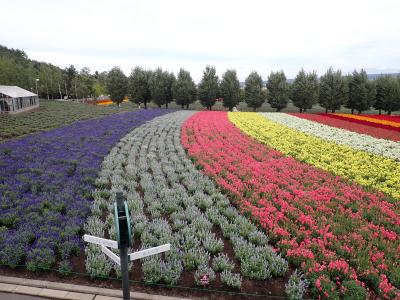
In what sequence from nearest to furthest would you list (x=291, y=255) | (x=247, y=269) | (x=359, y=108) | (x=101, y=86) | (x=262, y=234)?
(x=247, y=269), (x=291, y=255), (x=262, y=234), (x=359, y=108), (x=101, y=86)

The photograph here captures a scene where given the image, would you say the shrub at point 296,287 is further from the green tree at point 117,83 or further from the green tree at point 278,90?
the green tree at point 117,83

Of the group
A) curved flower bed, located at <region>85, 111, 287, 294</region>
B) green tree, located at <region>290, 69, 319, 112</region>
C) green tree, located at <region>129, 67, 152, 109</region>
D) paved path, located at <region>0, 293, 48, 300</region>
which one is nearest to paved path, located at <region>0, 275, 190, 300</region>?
paved path, located at <region>0, 293, 48, 300</region>

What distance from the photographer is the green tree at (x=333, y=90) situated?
53.5m

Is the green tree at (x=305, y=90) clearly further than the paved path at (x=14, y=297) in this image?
Yes

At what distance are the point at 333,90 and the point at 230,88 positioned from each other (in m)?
19.5

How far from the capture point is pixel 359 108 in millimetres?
54156

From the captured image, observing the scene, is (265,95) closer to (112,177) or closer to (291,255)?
(112,177)

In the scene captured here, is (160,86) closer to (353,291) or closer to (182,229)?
(182,229)

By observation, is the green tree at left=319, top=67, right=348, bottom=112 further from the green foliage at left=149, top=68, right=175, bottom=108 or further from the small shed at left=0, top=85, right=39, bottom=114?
the small shed at left=0, top=85, right=39, bottom=114

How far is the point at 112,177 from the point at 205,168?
166 inches

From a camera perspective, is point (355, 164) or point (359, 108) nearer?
point (355, 164)

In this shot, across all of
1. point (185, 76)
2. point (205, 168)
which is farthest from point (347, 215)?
point (185, 76)

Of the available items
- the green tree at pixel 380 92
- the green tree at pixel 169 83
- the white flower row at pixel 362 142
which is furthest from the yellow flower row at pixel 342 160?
the green tree at pixel 169 83

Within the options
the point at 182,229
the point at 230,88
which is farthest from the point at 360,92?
the point at 182,229
